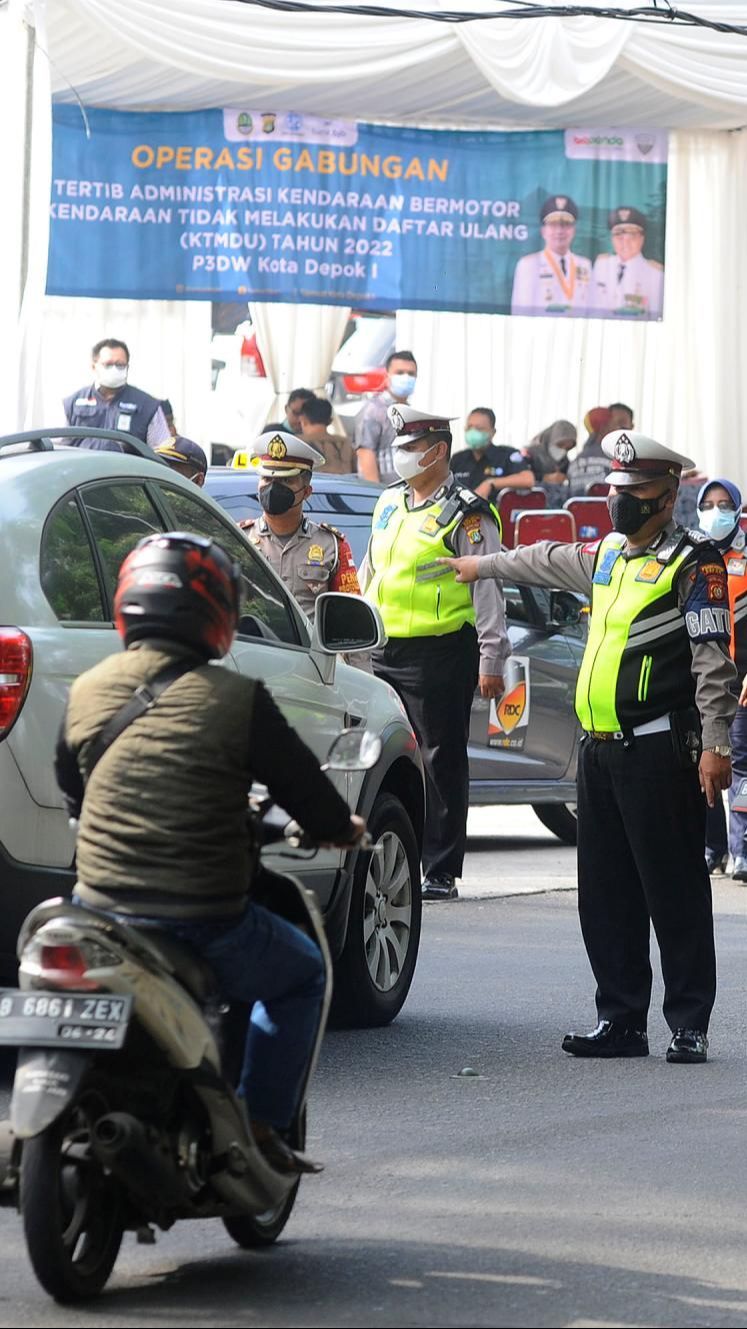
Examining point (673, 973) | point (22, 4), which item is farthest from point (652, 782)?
point (22, 4)

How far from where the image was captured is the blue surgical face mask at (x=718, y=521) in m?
13.1

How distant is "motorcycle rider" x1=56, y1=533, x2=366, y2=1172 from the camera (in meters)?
4.65

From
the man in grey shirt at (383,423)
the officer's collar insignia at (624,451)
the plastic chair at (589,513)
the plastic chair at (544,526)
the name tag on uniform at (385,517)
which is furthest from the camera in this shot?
the man in grey shirt at (383,423)

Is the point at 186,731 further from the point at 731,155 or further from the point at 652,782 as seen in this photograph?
the point at 731,155

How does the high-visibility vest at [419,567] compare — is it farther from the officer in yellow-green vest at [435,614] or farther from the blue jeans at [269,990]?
the blue jeans at [269,990]

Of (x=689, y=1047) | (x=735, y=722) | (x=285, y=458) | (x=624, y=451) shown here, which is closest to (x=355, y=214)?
(x=735, y=722)

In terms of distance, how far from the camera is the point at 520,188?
1805 cm

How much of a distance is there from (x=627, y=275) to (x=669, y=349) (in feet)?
4.85

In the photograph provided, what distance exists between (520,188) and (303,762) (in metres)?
13.9

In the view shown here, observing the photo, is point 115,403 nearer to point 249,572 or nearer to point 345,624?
point 249,572

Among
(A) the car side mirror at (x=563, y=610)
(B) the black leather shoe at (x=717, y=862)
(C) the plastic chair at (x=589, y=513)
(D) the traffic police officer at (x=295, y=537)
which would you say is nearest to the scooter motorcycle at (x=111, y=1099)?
(D) the traffic police officer at (x=295, y=537)

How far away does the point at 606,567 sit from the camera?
776 cm

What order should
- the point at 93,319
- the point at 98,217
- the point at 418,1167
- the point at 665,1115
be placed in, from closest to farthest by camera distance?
the point at 418,1167, the point at 665,1115, the point at 98,217, the point at 93,319

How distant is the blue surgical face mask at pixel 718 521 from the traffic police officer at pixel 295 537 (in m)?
3.59
